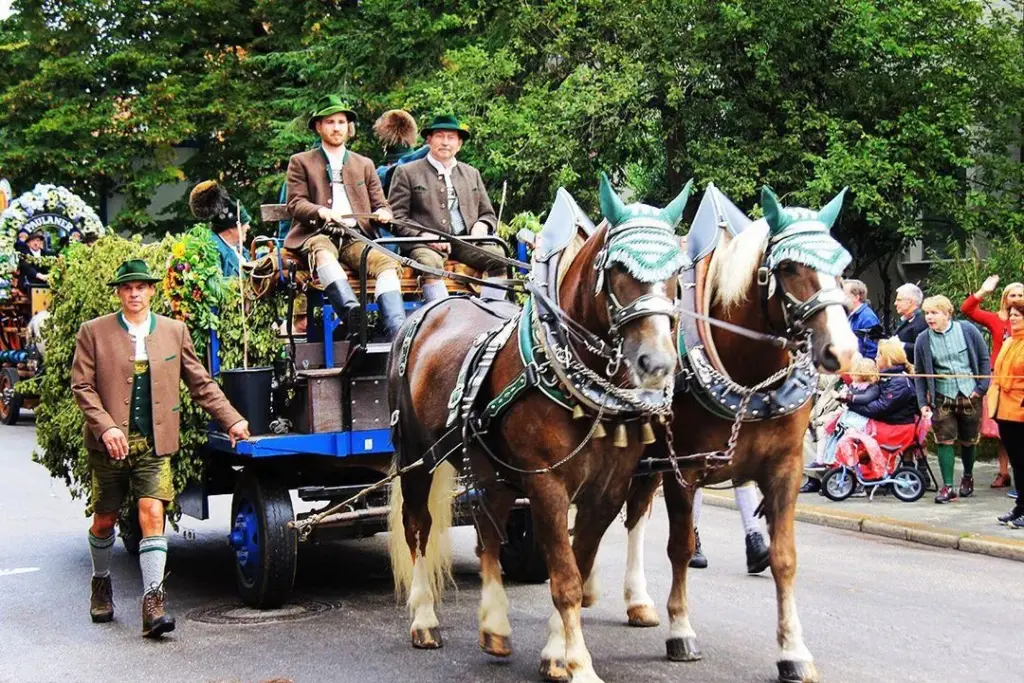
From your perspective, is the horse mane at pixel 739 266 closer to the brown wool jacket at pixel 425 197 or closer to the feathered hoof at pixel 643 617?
A: the feathered hoof at pixel 643 617

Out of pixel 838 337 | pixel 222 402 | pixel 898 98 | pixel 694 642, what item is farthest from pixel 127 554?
pixel 898 98

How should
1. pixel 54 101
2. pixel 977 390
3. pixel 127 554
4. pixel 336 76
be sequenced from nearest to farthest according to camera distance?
1. pixel 127 554
2. pixel 977 390
3. pixel 336 76
4. pixel 54 101

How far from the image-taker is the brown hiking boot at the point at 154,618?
6.92 m

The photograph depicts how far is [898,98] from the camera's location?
1741cm

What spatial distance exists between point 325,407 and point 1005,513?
6176 mm

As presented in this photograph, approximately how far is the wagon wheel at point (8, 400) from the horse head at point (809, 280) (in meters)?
17.0

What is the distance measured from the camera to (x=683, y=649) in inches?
249

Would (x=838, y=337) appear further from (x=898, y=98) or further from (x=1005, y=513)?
(x=898, y=98)

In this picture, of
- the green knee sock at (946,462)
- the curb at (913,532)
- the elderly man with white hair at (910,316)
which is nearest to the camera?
the curb at (913,532)

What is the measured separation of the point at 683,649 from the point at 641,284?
7.07 feet

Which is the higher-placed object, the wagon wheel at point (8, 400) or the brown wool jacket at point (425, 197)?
the brown wool jacket at point (425, 197)

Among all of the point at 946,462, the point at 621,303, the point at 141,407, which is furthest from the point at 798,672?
the point at 946,462

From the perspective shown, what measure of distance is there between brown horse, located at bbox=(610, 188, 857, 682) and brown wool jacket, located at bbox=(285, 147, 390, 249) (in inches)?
112

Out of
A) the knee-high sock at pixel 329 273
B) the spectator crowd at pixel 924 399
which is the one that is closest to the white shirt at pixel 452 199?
the knee-high sock at pixel 329 273
